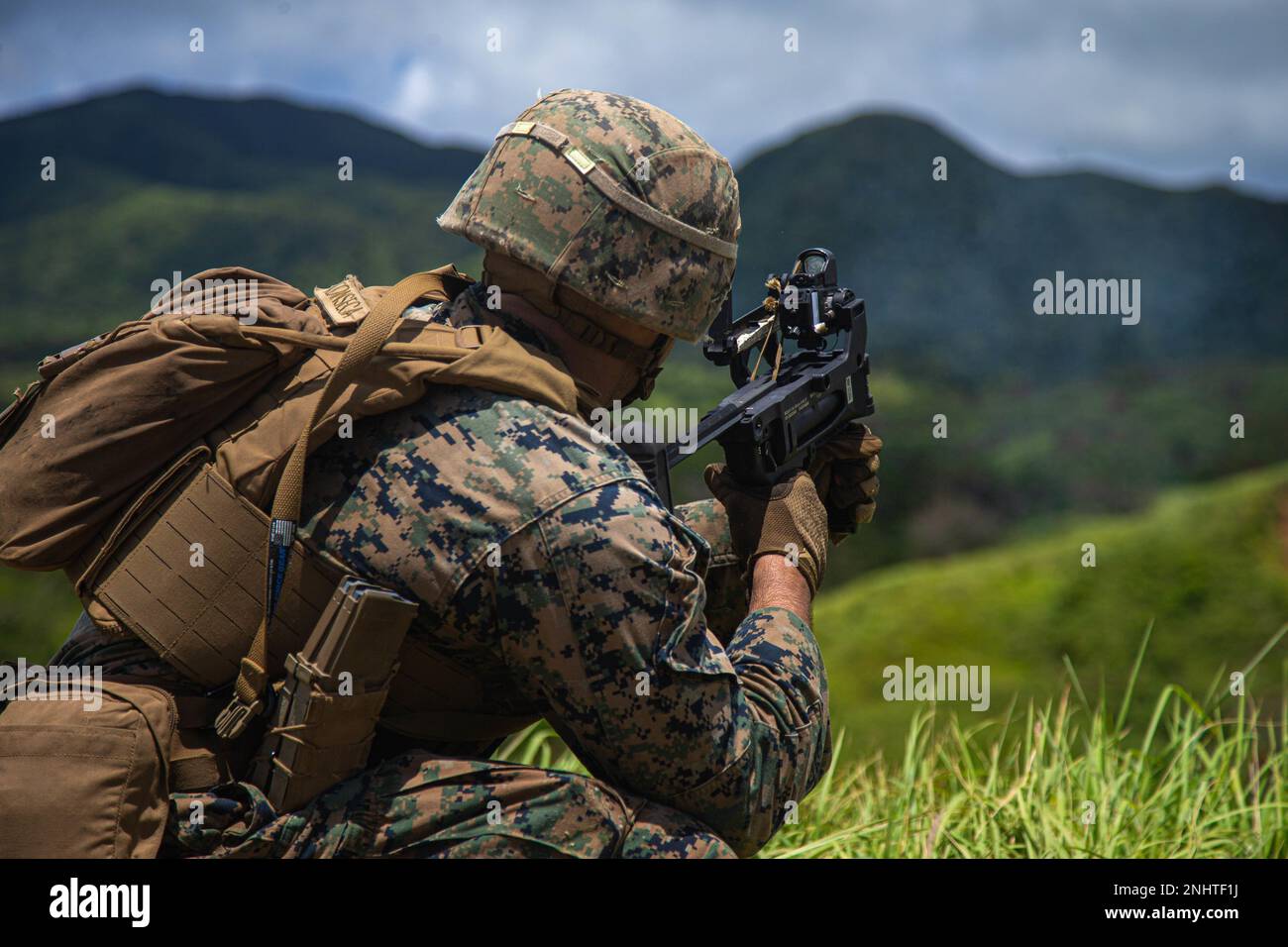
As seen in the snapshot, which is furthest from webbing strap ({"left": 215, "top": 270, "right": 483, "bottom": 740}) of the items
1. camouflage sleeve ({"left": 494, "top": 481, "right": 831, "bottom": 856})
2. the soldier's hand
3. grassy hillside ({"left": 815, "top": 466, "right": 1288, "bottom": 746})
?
grassy hillside ({"left": 815, "top": 466, "right": 1288, "bottom": 746})

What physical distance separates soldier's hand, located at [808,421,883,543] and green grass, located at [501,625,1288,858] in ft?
4.00

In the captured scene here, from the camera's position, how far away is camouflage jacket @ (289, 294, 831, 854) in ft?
7.78

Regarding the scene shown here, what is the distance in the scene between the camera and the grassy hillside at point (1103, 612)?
28.9ft

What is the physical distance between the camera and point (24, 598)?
9.49 metres

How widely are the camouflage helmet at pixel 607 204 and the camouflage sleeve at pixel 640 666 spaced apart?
1.78 feet

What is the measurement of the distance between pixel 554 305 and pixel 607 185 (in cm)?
29

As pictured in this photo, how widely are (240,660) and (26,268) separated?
49.2 ft

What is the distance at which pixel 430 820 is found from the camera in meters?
2.47
